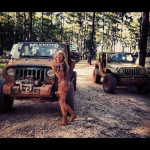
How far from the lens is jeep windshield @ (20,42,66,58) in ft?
23.1

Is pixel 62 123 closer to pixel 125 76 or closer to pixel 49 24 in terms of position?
pixel 125 76

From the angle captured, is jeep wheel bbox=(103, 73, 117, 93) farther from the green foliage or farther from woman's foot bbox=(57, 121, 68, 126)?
the green foliage

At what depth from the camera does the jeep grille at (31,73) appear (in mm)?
5910

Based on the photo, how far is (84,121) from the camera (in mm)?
5809

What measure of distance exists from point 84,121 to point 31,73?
1.78 meters

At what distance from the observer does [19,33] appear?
44.2m

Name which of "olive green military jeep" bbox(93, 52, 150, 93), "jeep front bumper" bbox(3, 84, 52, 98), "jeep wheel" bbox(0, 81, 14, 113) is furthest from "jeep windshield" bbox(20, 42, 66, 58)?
"olive green military jeep" bbox(93, 52, 150, 93)

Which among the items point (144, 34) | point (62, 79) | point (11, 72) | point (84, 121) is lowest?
point (84, 121)

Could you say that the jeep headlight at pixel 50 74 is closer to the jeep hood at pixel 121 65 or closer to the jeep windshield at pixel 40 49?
the jeep windshield at pixel 40 49

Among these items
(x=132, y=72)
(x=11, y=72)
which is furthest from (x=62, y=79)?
(x=132, y=72)

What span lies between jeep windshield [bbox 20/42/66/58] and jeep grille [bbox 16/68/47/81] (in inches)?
45.6

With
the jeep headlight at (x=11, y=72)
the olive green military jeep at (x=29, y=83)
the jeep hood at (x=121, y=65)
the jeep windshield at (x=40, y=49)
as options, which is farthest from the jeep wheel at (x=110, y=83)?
the jeep headlight at (x=11, y=72)

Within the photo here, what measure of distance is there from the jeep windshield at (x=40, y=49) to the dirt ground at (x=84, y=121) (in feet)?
5.27
